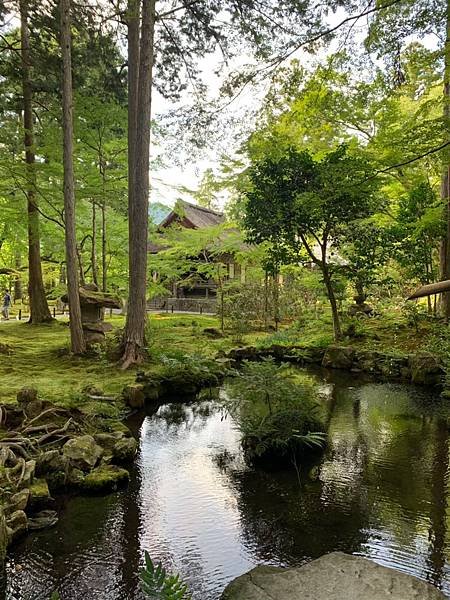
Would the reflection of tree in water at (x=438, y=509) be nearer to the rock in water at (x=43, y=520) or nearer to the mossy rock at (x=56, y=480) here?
the rock in water at (x=43, y=520)

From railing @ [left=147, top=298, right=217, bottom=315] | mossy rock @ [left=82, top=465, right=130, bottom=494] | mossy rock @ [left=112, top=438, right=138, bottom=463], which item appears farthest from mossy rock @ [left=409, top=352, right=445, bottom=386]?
railing @ [left=147, top=298, right=217, bottom=315]

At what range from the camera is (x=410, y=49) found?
652 cm

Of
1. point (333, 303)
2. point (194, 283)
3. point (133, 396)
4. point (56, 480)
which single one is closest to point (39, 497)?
point (56, 480)

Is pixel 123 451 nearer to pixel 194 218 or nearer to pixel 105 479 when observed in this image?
pixel 105 479

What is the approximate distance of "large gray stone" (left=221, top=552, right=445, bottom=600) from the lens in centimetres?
263

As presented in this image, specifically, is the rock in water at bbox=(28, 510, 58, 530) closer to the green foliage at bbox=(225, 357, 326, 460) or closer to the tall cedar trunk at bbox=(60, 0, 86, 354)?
the green foliage at bbox=(225, 357, 326, 460)

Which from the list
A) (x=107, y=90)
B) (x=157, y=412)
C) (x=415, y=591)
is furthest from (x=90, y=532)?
(x=107, y=90)

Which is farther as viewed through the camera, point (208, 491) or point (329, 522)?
point (208, 491)

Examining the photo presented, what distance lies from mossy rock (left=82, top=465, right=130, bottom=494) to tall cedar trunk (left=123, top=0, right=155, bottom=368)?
4195mm

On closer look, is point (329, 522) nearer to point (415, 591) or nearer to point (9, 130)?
point (415, 591)

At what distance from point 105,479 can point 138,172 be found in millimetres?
6312

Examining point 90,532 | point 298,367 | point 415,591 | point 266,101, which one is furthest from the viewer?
point 298,367

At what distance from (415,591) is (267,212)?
9350 mm

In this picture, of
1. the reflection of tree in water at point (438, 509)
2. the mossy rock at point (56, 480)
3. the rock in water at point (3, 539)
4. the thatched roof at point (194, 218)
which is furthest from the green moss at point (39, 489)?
the thatched roof at point (194, 218)
